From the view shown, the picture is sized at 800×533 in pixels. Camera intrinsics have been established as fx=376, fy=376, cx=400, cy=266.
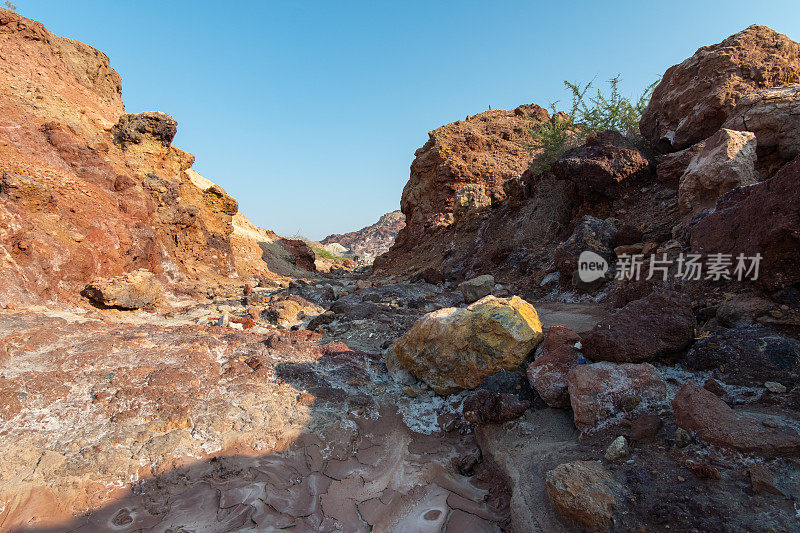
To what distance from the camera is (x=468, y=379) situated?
383 cm

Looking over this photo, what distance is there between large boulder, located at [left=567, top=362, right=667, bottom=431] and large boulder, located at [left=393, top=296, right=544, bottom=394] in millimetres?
872

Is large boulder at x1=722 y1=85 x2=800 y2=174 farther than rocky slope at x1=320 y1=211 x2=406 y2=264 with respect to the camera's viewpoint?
No

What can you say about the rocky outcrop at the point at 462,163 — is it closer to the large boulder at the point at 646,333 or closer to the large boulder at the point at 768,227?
the large boulder at the point at 768,227

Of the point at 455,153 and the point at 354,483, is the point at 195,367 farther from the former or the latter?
the point at 455,153

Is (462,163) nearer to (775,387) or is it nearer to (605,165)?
(605,165)

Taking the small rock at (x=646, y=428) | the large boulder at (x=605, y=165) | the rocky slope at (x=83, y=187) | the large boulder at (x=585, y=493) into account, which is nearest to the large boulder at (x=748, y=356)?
the small rock at (x=646, y=428)

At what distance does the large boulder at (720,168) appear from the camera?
15.8ft

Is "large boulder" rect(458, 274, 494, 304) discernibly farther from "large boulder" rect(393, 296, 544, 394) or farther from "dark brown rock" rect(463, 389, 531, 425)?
"dark brown rock" rect(463, 389, 531, 425)

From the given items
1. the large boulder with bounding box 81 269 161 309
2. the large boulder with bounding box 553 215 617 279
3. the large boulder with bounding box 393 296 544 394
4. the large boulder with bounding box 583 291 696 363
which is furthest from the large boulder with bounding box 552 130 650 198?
the large boulder with bounding box 81 269 161 309

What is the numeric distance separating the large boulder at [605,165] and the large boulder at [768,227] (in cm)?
433

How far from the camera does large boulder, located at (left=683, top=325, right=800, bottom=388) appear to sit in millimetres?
2459

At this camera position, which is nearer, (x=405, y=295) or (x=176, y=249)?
(x=405, y=295)

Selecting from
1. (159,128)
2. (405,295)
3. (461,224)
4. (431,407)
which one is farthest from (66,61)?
(431,407)

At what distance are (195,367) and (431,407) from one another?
7.98ft
